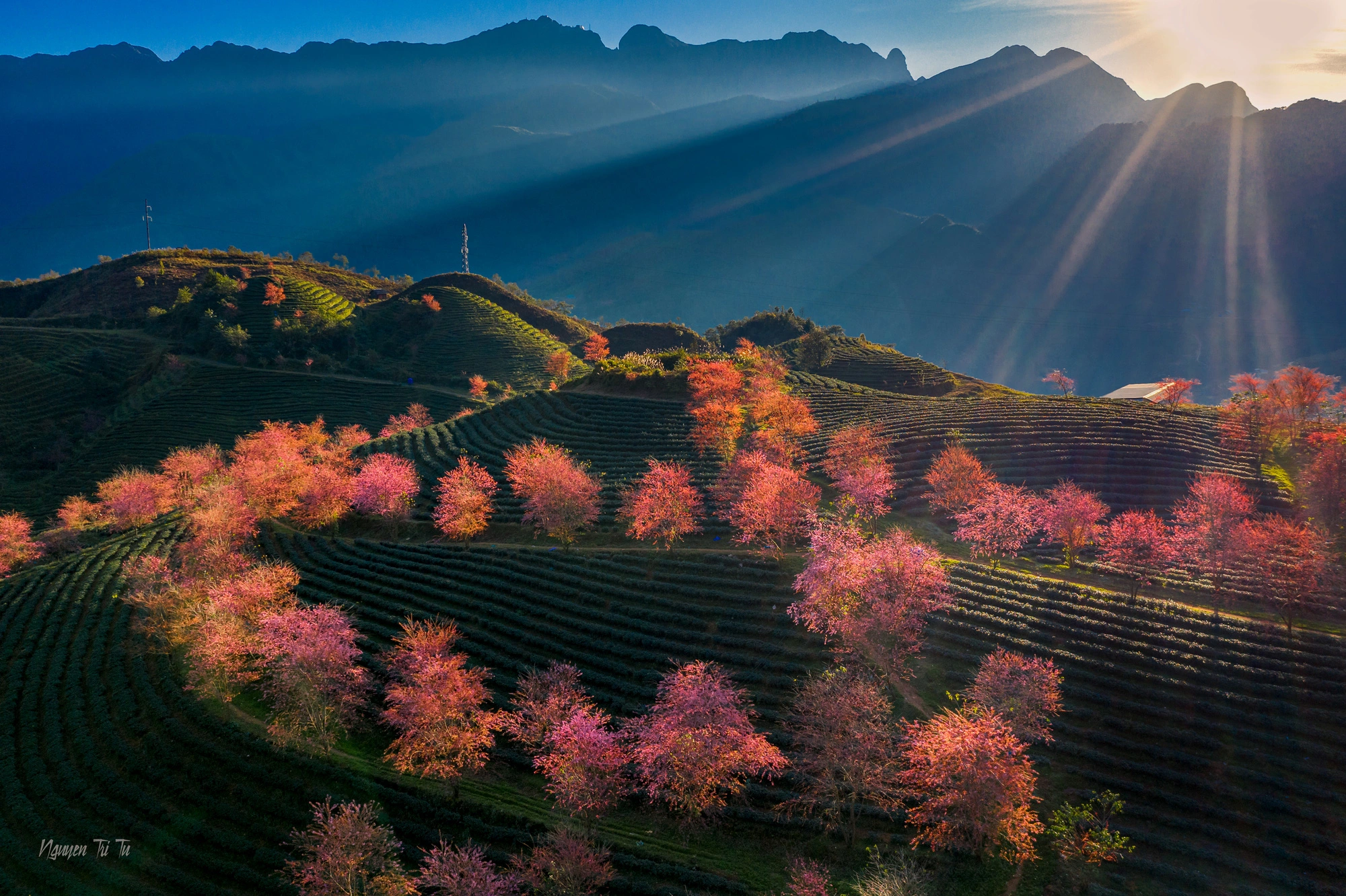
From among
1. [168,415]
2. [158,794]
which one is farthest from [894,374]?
[168,415]

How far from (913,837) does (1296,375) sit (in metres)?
68.0

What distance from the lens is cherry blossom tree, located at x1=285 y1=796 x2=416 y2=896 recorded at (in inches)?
830

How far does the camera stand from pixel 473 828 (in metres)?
26.7

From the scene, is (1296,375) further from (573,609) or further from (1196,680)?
(573,609)

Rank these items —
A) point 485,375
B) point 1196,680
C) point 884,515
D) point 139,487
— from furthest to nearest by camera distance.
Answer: point 485,375
point 139,487
point 884,515
point 1196,680

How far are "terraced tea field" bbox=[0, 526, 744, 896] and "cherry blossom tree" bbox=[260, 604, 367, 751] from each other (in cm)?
149

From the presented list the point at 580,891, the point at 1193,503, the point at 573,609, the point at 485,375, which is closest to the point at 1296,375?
the point at 1193,503

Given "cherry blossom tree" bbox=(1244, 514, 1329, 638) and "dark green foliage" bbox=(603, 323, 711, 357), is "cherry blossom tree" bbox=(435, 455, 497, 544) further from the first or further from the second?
"dark green foliage" bbox=(603, 323, 711, 357)

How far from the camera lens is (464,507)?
164 ft

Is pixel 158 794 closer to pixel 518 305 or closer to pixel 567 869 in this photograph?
pixel 567 869

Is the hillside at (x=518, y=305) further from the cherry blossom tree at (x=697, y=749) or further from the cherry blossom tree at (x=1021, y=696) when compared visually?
the cherry blossom tree at (x=1021, y=696)

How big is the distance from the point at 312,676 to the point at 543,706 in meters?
12.3

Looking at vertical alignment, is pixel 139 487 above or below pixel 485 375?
below

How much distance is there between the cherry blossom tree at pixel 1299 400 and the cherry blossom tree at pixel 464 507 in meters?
78.3
